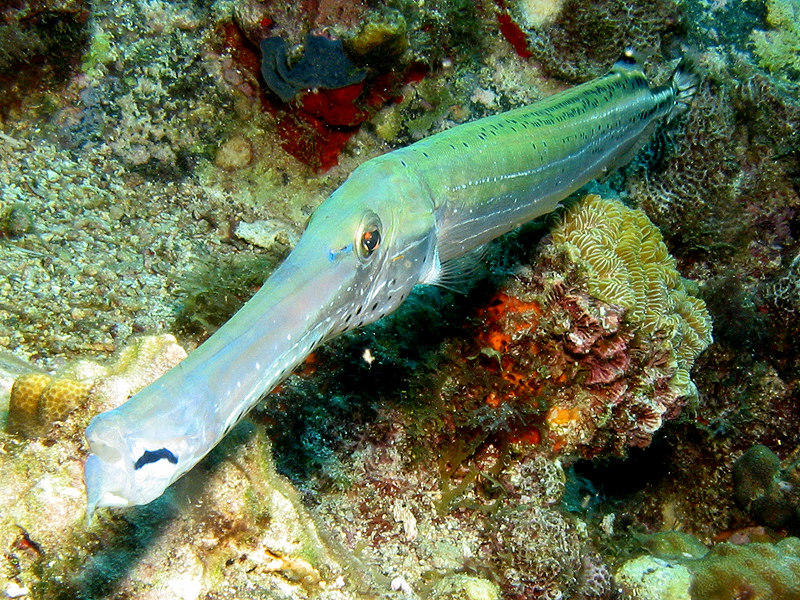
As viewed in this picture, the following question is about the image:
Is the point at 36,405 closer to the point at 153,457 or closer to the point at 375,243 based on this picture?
the point at 153,457

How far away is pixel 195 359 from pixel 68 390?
4.14ft

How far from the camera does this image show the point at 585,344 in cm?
401

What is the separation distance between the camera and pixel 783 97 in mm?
6227

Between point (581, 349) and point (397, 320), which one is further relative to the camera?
point (397, 320)

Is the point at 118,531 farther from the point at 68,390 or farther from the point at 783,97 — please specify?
the point at 783,97

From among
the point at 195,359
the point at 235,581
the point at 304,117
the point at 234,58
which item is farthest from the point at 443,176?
the point at 234,58

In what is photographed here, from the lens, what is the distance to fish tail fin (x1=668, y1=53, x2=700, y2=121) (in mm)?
4711

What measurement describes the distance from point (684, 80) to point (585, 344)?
9.48 ft

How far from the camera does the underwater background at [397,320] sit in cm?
255

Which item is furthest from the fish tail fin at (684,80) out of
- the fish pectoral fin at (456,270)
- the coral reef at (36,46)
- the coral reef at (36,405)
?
the coral reef at (36,46)

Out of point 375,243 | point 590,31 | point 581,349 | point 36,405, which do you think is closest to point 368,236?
point 375,243

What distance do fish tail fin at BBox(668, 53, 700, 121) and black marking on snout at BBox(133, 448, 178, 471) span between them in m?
5.22

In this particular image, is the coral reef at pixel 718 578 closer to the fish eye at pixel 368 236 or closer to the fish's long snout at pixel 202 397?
the fish eye at pixel 368 236

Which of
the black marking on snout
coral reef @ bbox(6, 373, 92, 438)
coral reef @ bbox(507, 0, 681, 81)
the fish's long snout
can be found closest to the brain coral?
the fish's long snout
